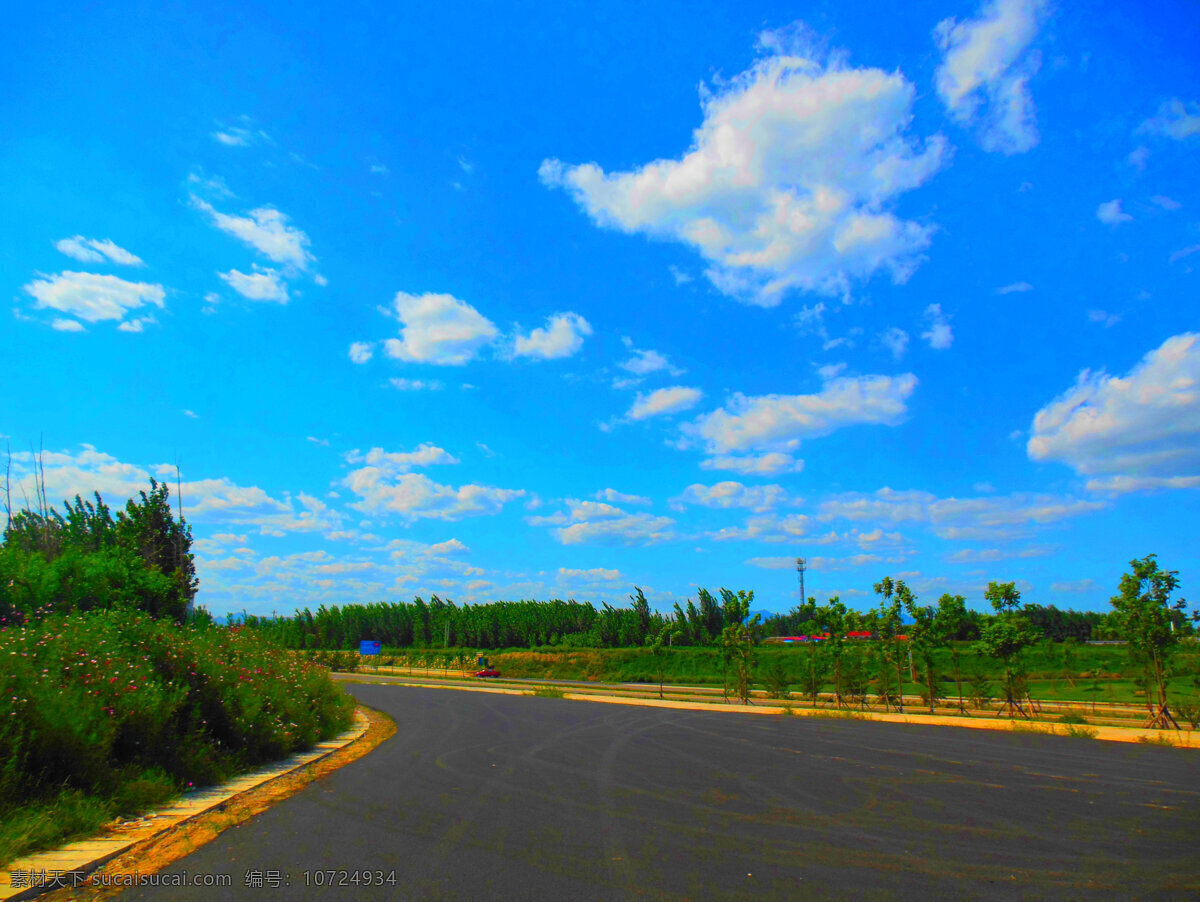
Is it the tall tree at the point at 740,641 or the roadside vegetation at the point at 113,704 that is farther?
the tall tree at the point at 740,641

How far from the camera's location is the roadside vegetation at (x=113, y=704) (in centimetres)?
767

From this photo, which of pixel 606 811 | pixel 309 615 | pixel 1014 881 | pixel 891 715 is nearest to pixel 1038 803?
pixel 1014 881

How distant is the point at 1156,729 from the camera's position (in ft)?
64.1

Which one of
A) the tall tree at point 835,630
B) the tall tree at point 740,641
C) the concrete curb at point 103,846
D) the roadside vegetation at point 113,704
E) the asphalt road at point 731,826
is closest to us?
the concrete curb at point 103,846

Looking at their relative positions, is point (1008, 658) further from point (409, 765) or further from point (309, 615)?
point (309, 615)

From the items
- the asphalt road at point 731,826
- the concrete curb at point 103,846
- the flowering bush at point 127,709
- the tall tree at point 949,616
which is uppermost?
the tall tree at point 949,616

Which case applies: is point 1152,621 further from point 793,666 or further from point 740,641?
point 793,666

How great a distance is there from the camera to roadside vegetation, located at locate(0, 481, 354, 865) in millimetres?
7668

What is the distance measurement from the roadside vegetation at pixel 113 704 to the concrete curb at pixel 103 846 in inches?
9.3

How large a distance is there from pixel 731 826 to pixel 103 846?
6915mm

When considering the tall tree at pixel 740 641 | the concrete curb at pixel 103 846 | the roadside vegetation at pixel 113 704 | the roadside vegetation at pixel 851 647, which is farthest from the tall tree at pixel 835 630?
the concrete curb at pixel 103 846

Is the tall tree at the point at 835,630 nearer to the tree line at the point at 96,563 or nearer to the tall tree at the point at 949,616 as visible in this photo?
the tall tree at the point at 949,616

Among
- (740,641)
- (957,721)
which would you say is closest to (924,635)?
(957,721)

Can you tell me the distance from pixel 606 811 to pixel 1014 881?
4657mm
